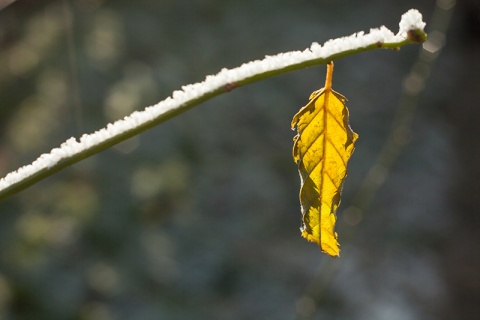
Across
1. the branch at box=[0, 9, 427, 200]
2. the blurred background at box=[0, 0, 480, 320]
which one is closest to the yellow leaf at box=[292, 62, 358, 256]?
the branch at box=[0, 9, 427, 200]

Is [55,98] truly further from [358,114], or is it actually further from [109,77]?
[358,114]

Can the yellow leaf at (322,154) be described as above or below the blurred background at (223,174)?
below

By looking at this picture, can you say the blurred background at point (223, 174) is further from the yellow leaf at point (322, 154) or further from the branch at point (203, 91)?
the branch at point (203, 91)

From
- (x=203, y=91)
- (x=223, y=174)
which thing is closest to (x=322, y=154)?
(x=203, y=91)

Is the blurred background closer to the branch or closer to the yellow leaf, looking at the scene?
the yellow leaf

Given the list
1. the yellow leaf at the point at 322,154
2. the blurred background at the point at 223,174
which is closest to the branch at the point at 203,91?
the yellow leaf at the point at 322,154

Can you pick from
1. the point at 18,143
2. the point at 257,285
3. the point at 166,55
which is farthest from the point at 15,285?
the point at 166,55
